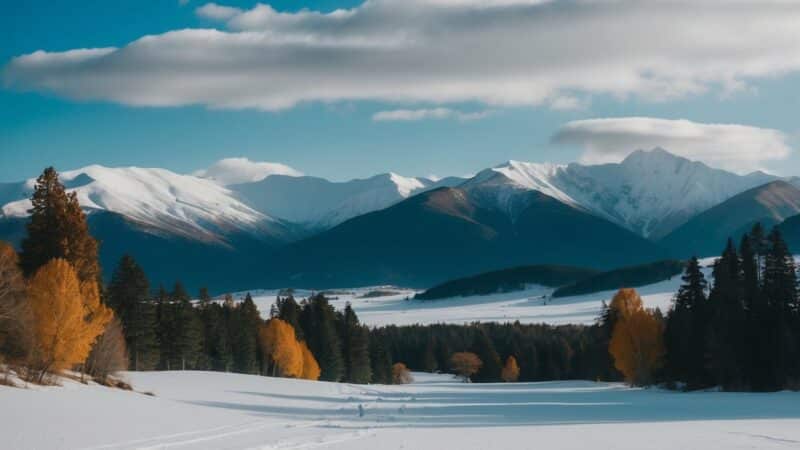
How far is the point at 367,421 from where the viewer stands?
45031 millimetres

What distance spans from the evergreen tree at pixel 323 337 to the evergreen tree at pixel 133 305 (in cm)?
3447

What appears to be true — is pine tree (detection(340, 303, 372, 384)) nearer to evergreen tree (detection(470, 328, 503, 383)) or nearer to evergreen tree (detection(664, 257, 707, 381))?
evergreen tree (detection(470, 328, 503, 383))

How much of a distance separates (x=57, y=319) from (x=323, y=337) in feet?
211

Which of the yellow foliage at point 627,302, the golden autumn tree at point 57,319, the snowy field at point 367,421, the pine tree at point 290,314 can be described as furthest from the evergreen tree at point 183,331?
the yellow foliage at point 627,302

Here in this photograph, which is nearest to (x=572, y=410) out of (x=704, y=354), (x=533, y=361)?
(x=704, y=354)

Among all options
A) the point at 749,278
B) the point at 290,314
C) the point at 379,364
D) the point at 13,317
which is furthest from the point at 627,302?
the point at 13,317

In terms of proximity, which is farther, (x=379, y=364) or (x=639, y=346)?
(x=379, y=364)

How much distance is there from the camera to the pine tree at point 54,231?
5556 cm

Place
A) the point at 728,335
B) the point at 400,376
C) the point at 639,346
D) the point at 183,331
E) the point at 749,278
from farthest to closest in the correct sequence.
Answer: the point at 400,376 → the point at 183,331 → the point at 639,346 → the point at 749,278 → the point at 728,335

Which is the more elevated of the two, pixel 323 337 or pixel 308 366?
pixel 323 337

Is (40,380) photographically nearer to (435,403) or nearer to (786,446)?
(435,403)

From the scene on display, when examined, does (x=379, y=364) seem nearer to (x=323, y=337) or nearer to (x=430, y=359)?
(x=323, y=337)

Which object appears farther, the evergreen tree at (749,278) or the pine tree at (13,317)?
the evergreen tree at (749,278)

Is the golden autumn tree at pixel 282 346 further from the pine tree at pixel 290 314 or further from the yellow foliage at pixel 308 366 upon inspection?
the pine tree at pixel 290 314
